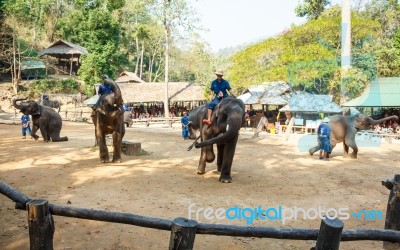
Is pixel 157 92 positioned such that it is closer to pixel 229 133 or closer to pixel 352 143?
pixel 352 143

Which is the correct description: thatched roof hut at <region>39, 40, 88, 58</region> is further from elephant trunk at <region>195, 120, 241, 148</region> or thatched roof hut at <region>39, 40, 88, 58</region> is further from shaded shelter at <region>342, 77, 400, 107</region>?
elephant trunk at <region>195, 120, 241, 148</region>

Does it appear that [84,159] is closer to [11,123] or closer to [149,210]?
[149,210]

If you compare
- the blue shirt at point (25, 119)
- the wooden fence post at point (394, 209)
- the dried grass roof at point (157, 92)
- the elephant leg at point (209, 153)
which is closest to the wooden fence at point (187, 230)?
the wooden fence post at point (394, 209)

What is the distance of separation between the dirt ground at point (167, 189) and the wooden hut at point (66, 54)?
3036 cm

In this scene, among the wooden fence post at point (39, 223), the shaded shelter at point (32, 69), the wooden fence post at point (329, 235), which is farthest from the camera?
the shaded shelter at point (32, 69)

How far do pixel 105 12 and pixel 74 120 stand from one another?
14931 millimetres

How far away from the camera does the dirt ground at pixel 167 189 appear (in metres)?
4.67

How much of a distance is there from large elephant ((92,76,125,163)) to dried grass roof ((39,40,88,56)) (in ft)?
107

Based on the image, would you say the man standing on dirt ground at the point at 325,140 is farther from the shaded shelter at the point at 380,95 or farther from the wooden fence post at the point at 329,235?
the shaded shelter at the point at 380,95

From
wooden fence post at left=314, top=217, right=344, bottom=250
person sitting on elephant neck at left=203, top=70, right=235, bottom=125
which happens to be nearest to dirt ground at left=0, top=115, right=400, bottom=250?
wooden fence post at left=314, top=217, right=344, bottom=250

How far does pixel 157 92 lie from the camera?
3378cm

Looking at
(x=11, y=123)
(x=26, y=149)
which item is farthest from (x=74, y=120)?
(x=26, y=149)

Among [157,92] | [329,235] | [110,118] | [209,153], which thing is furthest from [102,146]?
[157,92]

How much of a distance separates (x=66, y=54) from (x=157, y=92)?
14.7 m
